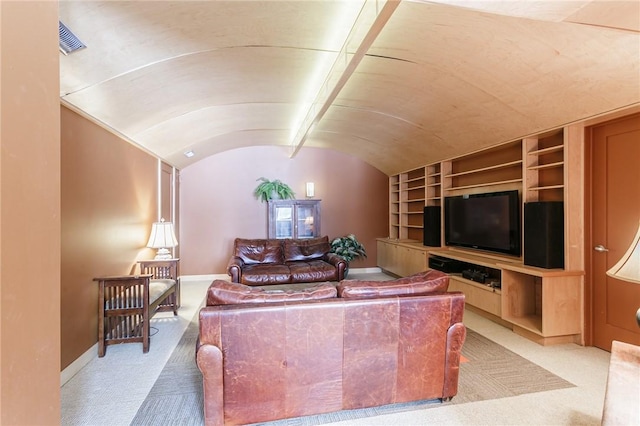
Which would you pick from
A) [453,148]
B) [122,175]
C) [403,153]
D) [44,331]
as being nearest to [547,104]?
[453,148]

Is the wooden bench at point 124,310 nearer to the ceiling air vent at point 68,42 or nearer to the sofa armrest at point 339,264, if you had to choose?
the ceiling air vent at point 68,42

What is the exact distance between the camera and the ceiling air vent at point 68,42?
1757 millimetres

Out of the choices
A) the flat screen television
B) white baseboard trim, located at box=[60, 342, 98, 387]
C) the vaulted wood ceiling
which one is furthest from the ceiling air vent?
the flat screen television

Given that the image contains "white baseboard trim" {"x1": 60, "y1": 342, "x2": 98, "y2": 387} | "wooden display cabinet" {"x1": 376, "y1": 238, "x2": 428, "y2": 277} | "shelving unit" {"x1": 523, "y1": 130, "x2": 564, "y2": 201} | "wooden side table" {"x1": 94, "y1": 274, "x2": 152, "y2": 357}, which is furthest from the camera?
"wooden display cabinet" {"x1": 376, "y1": 238, "x2": 428, "y2": 277}

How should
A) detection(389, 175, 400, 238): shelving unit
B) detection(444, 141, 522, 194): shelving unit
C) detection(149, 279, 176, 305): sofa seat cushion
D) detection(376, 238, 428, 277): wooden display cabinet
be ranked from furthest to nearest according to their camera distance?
detection(389, 175, 400, 238): shelving unit → detection(376, 238, 428, 277): wooden display cabinet → detection(444, 141, 522, 194): shelving unit → detection(149, 279, 176, 305): sofa seat cushion

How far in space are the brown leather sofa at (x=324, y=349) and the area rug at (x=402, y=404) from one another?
15 cm

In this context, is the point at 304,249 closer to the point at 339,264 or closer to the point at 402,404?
the point at 339,264

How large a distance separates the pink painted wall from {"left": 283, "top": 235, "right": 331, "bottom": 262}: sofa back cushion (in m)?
1.07

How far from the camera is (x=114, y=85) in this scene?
245cm

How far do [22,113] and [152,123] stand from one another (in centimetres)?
302

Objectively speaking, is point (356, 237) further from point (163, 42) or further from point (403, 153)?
point (163, 42)

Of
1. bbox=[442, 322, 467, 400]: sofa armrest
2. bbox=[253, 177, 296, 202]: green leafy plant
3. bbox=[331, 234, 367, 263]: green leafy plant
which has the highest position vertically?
bbox=[253, 177, 296, 202]: green leafy plant

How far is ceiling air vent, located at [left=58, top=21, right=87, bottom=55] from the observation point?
176 cm

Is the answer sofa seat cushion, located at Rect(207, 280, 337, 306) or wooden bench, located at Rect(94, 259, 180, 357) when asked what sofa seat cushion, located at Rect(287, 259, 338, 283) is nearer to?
wooden bench, located at Rect(94, 259, 180, 357)
